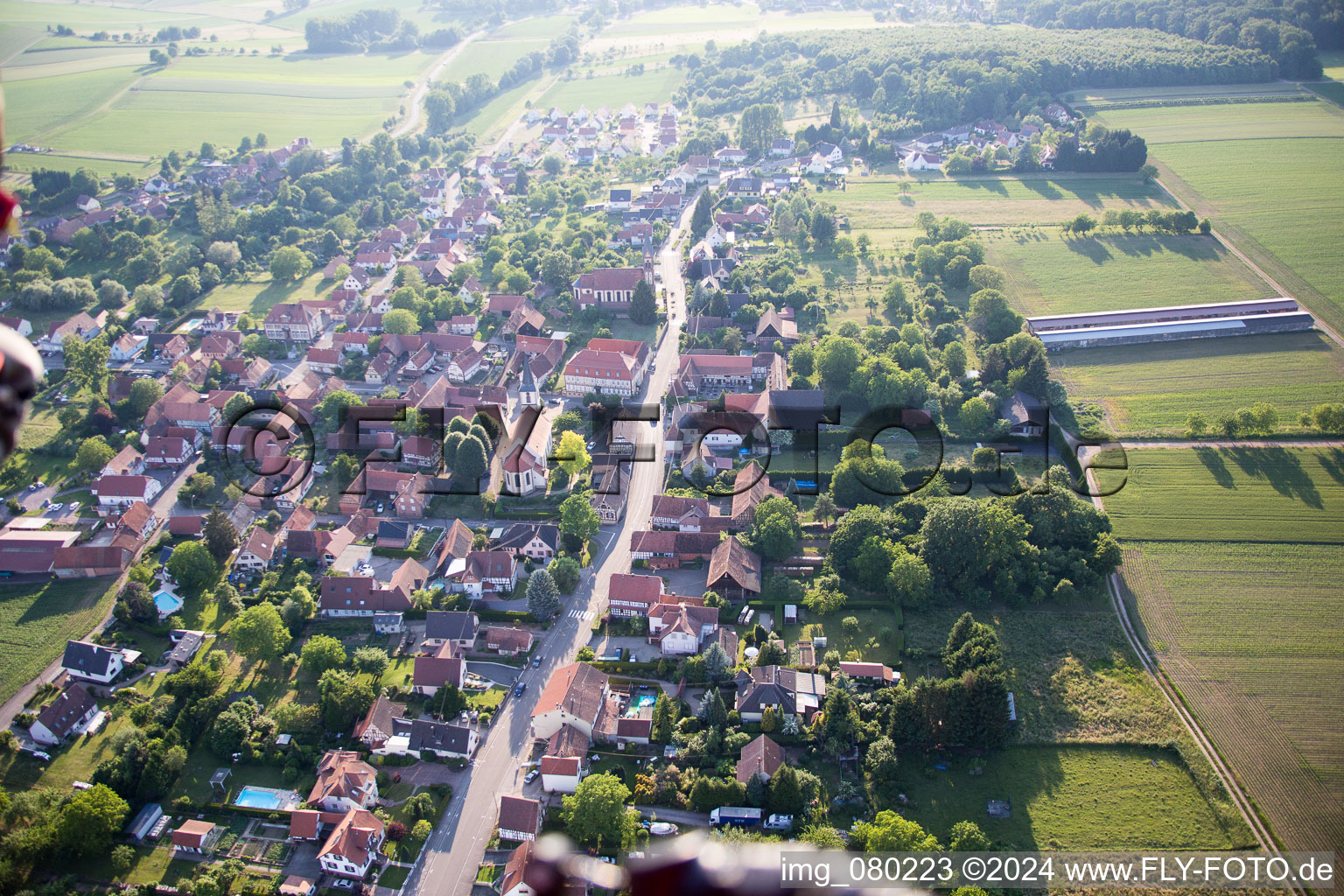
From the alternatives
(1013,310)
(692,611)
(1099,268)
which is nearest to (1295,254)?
(1099,268)

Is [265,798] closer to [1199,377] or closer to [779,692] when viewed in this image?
[779,692]

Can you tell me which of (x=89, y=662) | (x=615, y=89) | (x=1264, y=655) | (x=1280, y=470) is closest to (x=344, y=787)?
(x=89, y=662)

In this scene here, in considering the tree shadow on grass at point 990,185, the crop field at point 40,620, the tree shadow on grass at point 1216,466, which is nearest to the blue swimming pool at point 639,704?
the crop field at point 40,620

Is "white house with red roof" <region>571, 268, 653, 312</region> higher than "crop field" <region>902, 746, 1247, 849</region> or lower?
higher

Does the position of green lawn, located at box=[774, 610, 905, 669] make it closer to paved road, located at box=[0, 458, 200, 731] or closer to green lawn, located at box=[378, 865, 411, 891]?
green lawn, located at box=[378, 865, 411, 891]

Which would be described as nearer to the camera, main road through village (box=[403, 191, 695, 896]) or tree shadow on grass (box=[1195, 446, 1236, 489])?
main road through village (box=[403, 191, 695, 896])

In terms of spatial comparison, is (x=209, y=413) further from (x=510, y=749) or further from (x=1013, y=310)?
(x=1013, y=310)

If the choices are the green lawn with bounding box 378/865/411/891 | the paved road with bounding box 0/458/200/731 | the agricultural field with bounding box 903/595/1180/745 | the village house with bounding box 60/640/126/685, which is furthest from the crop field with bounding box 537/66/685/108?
the green lawn with bounding box 378/865/411/891
